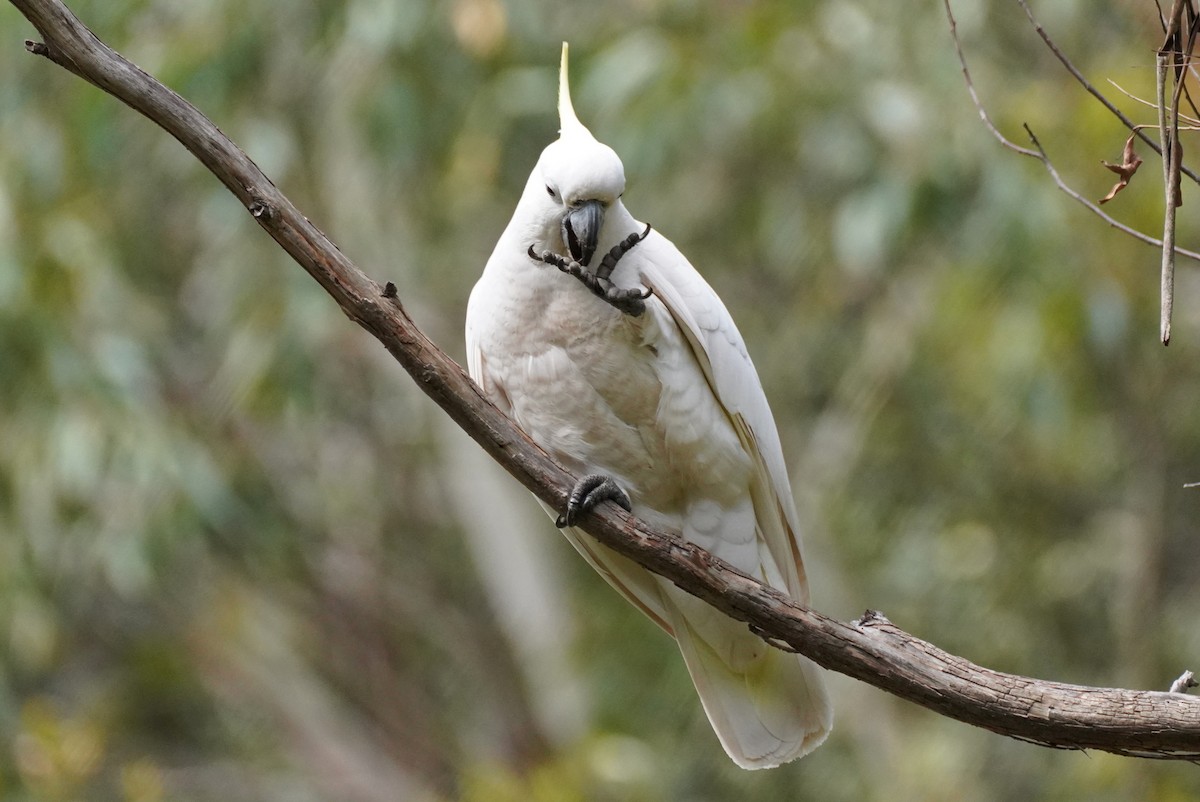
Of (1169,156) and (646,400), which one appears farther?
(646,400)

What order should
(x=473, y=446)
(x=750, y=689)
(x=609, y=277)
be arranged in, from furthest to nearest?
(x=473, y=446) → (x=750, y=689) → (x=609, y=277)

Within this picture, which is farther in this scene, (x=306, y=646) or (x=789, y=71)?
(x=306, y=646)

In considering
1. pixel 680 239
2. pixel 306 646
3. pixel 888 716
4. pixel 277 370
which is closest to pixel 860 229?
pixel 680 239

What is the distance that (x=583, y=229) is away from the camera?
1.85 metres

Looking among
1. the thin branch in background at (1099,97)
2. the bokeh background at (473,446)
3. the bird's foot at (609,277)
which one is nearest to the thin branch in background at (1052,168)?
the thin branch in background at (1099,97)

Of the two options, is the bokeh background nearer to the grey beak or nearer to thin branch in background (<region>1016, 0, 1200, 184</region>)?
the grey beak

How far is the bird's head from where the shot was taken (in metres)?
1.85

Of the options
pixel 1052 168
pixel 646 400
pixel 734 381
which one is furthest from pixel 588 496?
pixel 1052 168

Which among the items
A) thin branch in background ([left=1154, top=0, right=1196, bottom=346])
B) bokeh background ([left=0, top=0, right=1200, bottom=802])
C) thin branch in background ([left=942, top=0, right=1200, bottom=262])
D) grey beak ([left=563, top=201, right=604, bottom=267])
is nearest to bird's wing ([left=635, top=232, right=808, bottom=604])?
grey beak ([left=563, top=201, right=604, bottom=267])

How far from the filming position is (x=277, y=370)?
3.87 meters

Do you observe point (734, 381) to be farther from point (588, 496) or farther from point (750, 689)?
point (750, 689)

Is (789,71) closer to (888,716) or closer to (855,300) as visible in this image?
(855,300)

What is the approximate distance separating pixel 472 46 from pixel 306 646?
2875 mm

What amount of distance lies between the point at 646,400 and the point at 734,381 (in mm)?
138
